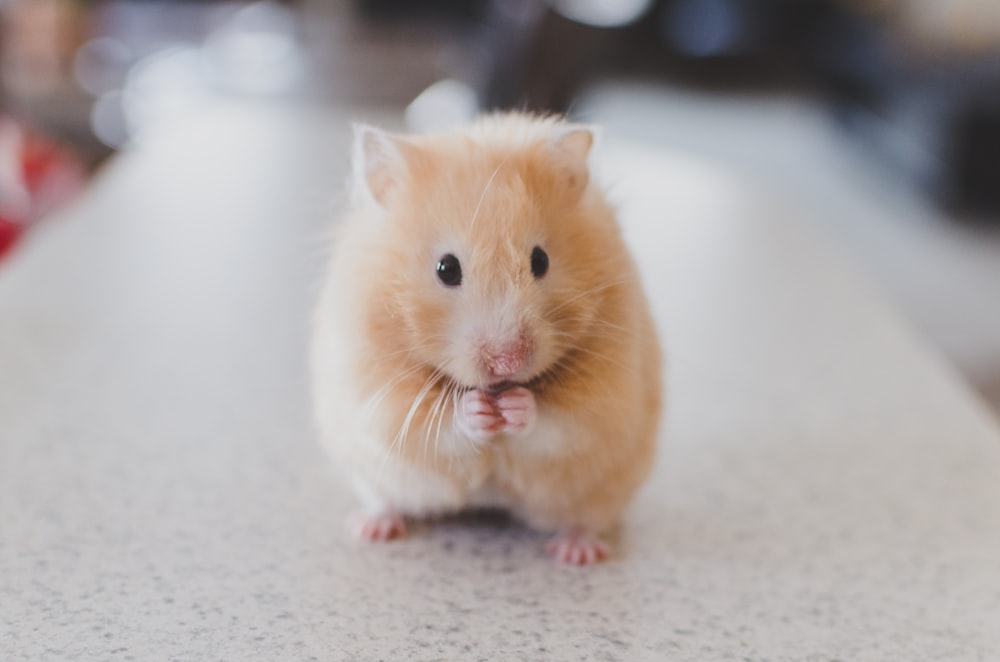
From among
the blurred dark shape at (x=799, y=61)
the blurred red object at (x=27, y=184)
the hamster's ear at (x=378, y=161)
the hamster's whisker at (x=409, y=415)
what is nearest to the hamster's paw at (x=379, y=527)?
the hamster's whisker at (x=409, y=415)

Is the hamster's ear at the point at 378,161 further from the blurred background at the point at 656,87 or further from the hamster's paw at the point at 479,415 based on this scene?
the blurred background at the point at 656,87

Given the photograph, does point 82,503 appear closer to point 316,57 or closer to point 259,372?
point 259,372

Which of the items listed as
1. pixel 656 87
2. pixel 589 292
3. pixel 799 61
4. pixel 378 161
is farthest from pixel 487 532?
pixel 799 61

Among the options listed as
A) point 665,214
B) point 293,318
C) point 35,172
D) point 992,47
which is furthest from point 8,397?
point 992,47

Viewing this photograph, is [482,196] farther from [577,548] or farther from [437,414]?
[577,548]

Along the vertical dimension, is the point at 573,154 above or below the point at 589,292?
above

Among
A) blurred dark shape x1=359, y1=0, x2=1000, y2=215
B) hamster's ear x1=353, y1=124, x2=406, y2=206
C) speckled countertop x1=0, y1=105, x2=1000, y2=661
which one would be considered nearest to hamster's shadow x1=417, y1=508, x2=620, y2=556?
speckled countertop x1=0, y1=105, x2=1000, y2=661
